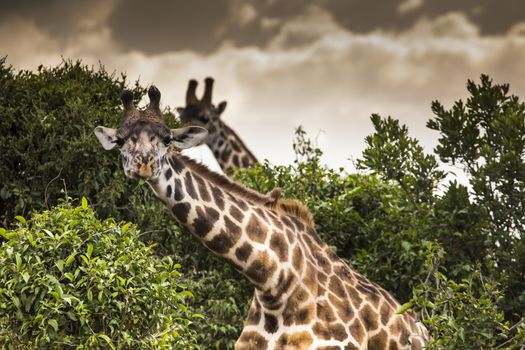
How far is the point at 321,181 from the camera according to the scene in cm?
1340

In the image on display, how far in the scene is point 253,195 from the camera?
993cm

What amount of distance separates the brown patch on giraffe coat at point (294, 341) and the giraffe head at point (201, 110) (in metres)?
9.42

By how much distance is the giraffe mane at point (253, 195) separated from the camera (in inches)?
372

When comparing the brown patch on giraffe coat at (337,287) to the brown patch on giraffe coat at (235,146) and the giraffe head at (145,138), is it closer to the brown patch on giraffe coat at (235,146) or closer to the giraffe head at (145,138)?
the giraffe head at (145,138)

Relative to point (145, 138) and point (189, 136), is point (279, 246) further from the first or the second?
point (145, 138)

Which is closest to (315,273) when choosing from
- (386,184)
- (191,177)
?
(191,177)

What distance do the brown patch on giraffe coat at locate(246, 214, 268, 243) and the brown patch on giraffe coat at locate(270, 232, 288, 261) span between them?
123mm

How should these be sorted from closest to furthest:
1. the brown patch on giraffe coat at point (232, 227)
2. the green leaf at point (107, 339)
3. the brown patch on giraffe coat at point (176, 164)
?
the green leaf at point (107, 339)
the brown patch on giraffe coat at point (176, 164)
the brown patch on giraffe coat at point (232, 227)

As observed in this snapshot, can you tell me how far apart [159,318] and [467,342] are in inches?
125

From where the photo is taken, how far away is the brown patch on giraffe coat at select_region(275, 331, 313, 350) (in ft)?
30.1

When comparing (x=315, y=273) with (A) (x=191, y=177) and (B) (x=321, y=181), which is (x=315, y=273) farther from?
(B) (x=321, y=181)

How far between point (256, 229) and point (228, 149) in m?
9.03

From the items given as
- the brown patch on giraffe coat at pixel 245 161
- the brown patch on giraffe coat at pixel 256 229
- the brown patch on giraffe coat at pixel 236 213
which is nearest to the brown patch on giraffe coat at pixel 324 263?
the brown patch on giraffe coat at pixel 256 229

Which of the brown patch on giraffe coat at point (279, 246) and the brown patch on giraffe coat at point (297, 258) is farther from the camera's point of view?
the brown patch on giraffe coat at point (297, 258)
